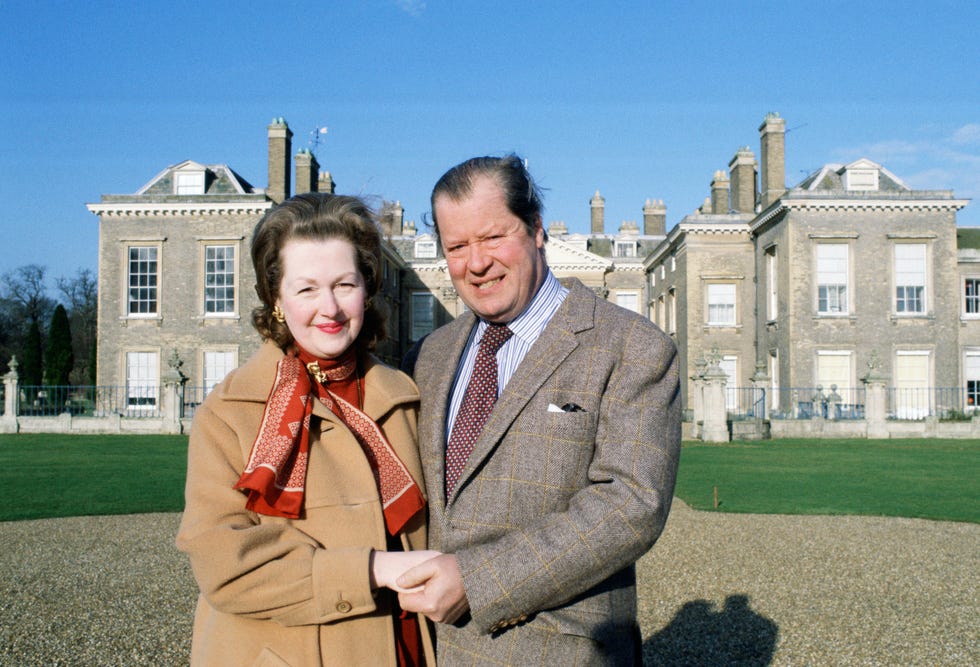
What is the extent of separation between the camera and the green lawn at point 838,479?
34.4 ft

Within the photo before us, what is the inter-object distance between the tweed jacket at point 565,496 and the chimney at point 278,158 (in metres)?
29.0

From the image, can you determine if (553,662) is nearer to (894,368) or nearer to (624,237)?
(894,368)

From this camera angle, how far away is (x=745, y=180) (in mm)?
34125

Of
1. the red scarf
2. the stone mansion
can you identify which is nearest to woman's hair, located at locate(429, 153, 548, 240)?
the red scarf

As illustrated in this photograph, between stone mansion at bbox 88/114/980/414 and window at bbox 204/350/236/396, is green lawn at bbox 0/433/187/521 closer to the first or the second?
window at bbox 204/350/236/396

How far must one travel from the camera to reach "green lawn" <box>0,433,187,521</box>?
33.4ft

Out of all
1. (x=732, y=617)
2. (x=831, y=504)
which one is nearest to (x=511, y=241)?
(x=732, y=617)

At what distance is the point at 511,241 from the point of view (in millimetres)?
2312

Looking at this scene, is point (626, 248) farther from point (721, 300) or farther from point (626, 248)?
point (721, 300)

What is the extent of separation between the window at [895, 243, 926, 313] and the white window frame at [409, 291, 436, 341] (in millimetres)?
23302

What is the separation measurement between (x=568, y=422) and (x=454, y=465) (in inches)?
14.3

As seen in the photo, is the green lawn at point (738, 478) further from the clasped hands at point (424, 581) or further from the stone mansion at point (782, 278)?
the clasped hands at point (424, 581)

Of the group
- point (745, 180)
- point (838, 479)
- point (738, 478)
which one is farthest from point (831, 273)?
point (738, 478)

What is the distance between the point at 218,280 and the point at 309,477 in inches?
1132
